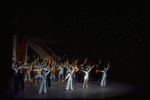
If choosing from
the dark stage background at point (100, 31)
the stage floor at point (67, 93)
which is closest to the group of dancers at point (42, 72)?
the stage floor at point (67, 93)

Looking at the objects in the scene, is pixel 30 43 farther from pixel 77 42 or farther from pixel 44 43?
pixel 77 42

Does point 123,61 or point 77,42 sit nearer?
point 123,61

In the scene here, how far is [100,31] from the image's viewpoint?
56.5 feet

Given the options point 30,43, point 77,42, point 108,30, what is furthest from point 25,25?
point 108,30

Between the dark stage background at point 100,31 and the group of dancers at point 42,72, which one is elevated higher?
the dark stage background at point 100,31

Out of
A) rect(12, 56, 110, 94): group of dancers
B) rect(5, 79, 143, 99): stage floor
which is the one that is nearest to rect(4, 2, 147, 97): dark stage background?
rect(5, 79, 143, 99): stage floor

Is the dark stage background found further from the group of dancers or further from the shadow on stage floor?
the group of dancers

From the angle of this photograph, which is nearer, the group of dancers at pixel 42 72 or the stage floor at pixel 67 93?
the stage floor at pixel 67 93

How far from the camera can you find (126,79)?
58.1ft

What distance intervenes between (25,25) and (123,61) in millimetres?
12582

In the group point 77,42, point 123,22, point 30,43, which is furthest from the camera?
point 30,43

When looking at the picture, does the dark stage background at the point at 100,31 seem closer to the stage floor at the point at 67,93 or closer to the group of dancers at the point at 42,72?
the stage floor at the point at 67,93

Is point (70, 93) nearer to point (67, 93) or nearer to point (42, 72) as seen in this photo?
point (67, 93)

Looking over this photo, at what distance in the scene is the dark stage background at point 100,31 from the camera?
10508 mm
